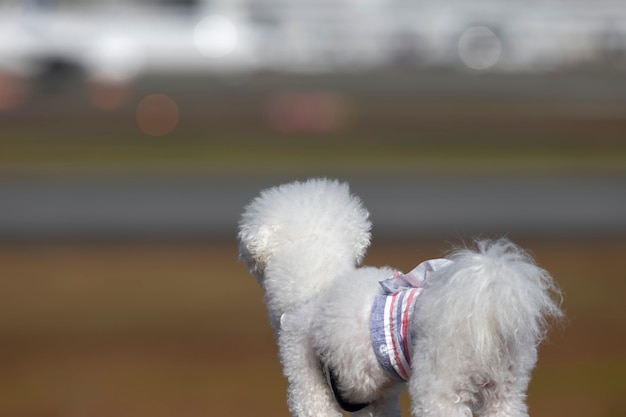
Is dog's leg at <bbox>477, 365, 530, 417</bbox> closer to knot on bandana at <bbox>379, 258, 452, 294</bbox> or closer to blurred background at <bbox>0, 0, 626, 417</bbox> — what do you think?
knot on bandana at <bbox>379, 258, 452, 294</bbox>

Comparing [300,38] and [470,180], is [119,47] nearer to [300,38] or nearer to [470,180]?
[300,38]

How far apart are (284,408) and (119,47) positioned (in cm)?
3060

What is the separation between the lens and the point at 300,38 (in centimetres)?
4284

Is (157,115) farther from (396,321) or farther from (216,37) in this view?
(396,321)

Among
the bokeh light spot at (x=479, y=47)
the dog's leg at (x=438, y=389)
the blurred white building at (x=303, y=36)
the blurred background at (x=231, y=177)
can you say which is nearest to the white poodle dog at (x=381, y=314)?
the dog's leg at (x=438, y=389)

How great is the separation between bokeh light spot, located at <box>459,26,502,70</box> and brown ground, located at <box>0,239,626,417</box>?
29956 millimetres

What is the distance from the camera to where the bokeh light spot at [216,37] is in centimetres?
3831

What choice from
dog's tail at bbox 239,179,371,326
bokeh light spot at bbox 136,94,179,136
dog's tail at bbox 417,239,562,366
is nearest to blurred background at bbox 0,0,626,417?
bokeh light spot at bbox 136,94,179,136

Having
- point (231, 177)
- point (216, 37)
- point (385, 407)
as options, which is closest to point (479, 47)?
point (216, 37)

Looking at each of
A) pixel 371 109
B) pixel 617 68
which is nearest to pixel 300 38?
pixel 617 68

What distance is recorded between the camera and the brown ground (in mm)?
6903

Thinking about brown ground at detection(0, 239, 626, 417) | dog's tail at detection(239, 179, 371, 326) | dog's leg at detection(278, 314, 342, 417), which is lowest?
dog's leg at detection(278, 314, 342, 417)

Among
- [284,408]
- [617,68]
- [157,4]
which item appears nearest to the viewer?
[284,408]

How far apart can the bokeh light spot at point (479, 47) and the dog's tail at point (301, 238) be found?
37.6 meters
